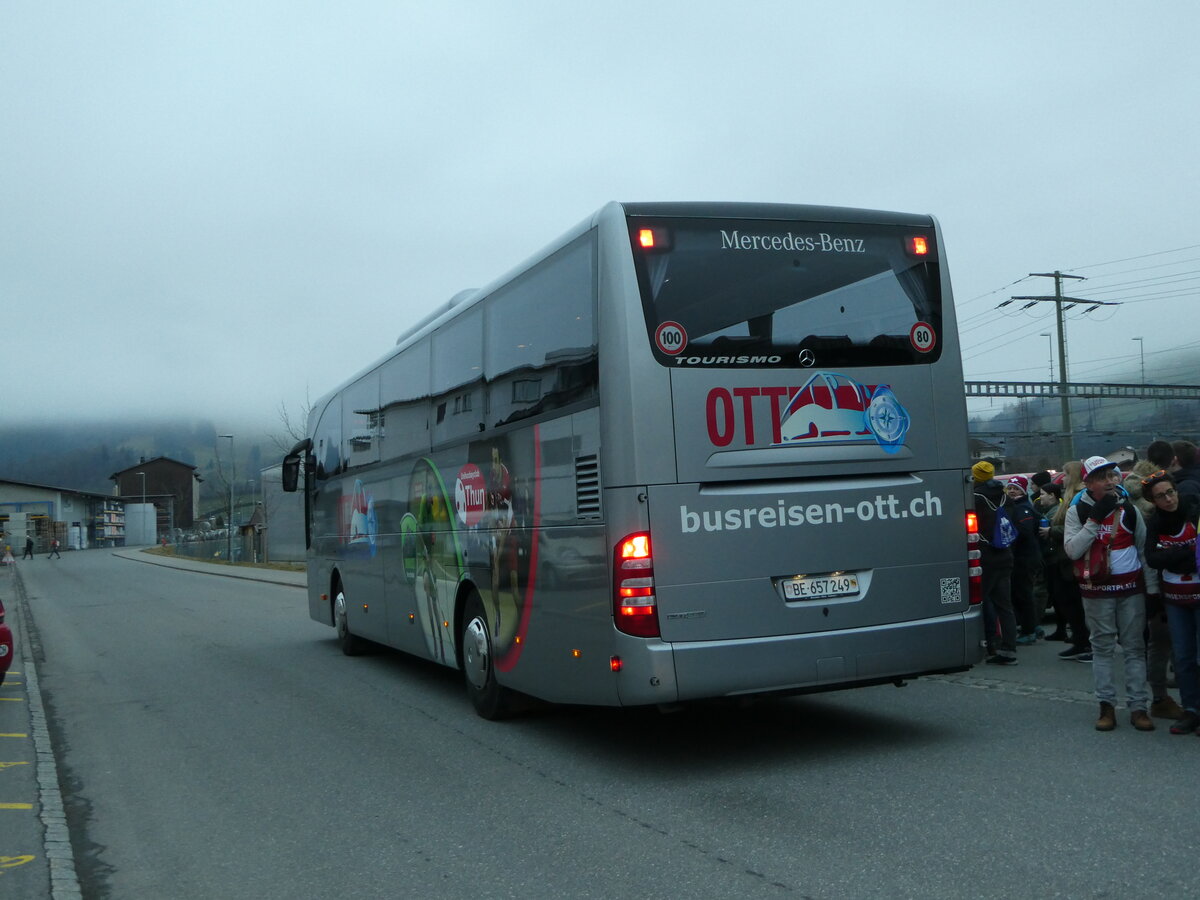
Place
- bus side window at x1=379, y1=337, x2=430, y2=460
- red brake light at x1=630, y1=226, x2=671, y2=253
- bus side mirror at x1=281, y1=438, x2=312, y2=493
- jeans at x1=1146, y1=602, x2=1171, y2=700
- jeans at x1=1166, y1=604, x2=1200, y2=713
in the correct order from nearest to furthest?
red brake light at x1=630, y1=226, x2=671, y2=253 → jeans at x1=1166, y1=604, x2=1200, y2=713 → jeans at x1=1146, y1=602, x2=1171, y2=700 → bus side window at x1=379, y1=337, x2=430, y2=460 → bus side mirror at x1=281, y1=438, x2=312, y2=493

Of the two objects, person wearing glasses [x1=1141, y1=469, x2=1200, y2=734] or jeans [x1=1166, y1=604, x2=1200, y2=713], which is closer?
person wearing glasses [x1=1141, y1=469, x2=1200, y2=734]

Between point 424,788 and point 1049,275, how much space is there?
4352cm

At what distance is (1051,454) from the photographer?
1693 inches

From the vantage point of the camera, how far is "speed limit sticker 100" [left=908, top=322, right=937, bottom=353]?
297 inches

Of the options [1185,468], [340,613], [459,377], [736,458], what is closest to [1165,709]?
[1185,468]

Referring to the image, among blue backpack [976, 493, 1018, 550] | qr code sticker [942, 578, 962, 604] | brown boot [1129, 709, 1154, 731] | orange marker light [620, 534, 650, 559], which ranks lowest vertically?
brown boot [1129, 709, 1154, 731]

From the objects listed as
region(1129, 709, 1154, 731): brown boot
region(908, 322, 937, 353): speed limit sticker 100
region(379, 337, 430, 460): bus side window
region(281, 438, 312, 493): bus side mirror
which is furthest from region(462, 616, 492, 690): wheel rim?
region(281, 438, 312, 493): bus side mirror

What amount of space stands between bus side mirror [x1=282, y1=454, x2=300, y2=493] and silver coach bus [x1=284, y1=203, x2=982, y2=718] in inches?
375

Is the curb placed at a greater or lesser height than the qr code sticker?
lesser

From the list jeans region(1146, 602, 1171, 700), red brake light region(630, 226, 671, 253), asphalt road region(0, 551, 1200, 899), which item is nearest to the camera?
asphalt road region(0, 551, 1200, 899)

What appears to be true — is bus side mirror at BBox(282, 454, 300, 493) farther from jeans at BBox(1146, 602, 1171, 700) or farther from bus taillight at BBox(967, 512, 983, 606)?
jeans at BBox(1146, 602, 1171, 700)

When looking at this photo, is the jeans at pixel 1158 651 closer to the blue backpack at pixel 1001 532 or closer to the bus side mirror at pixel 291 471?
the blue backpack at pixel 1001 532

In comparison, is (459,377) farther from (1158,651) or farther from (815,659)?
(1158,651)

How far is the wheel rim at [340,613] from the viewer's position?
48.9 ft
